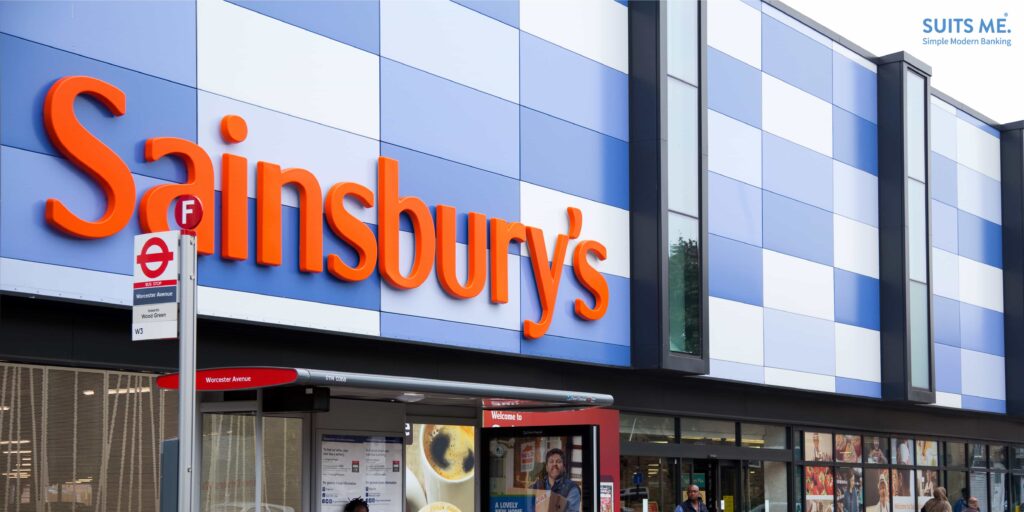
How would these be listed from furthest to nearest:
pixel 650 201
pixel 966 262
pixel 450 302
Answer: pixel 966 262 < pixel 650 201 < pixel 450 302

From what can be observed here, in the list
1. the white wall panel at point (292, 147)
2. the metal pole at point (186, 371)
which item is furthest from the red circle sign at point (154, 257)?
the white wall panel at point (292, 147)

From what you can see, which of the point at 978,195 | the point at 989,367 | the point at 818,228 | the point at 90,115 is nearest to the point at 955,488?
the point at 989,367

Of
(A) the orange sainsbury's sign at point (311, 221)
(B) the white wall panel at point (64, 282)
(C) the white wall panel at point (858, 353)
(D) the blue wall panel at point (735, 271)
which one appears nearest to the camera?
(B) the white wall panel at point (64, 282)

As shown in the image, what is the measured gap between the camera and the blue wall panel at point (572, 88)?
20375mm

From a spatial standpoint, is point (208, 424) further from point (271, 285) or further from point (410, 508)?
point (410, 508)

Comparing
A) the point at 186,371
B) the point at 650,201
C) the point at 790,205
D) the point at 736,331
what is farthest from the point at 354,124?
the point at 790,205

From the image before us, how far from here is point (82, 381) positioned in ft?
52.2

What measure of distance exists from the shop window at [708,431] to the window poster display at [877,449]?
6.22 m

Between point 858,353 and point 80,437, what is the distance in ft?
57.7

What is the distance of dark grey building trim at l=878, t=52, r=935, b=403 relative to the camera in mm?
28859

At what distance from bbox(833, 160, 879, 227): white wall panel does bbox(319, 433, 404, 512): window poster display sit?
52.0 feet

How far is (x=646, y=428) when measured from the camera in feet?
76.7

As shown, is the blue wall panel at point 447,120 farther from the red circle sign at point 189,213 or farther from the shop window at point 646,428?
the red circle sign at point 189,213

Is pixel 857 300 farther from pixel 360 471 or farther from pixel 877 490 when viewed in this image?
pixel 360 471
